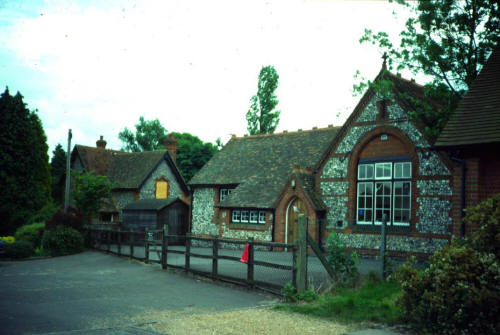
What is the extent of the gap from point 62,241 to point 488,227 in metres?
20.7

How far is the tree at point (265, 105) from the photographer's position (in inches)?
1842

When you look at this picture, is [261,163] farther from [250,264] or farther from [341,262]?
[341,262]

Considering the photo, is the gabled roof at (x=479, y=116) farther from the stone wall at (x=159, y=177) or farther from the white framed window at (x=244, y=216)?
the stone wall at (x=159, y=177)

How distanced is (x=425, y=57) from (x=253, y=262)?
11473 millimetres

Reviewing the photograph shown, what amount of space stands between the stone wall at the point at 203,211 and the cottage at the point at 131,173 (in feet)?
23.0

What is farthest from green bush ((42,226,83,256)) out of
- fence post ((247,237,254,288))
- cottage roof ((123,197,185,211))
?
fence post ((247,237,254,288))

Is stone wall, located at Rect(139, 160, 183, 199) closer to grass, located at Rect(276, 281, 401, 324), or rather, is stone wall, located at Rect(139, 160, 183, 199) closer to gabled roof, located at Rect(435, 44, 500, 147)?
gabled roof, located at Rect(435, 44, 500, 147)

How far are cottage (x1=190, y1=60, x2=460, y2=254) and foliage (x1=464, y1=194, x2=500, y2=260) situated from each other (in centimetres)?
636

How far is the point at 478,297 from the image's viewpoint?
7.09m

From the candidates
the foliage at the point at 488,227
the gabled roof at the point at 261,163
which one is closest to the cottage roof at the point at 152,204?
the gabled roof at the point at 261,163

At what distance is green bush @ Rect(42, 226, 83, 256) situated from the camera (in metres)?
23.5

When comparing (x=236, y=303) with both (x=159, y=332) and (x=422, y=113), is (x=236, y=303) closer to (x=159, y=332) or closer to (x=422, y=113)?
(x=159, y=332)

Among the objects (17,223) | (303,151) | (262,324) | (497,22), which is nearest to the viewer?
(262,324)

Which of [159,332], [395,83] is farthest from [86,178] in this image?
[159,332]
